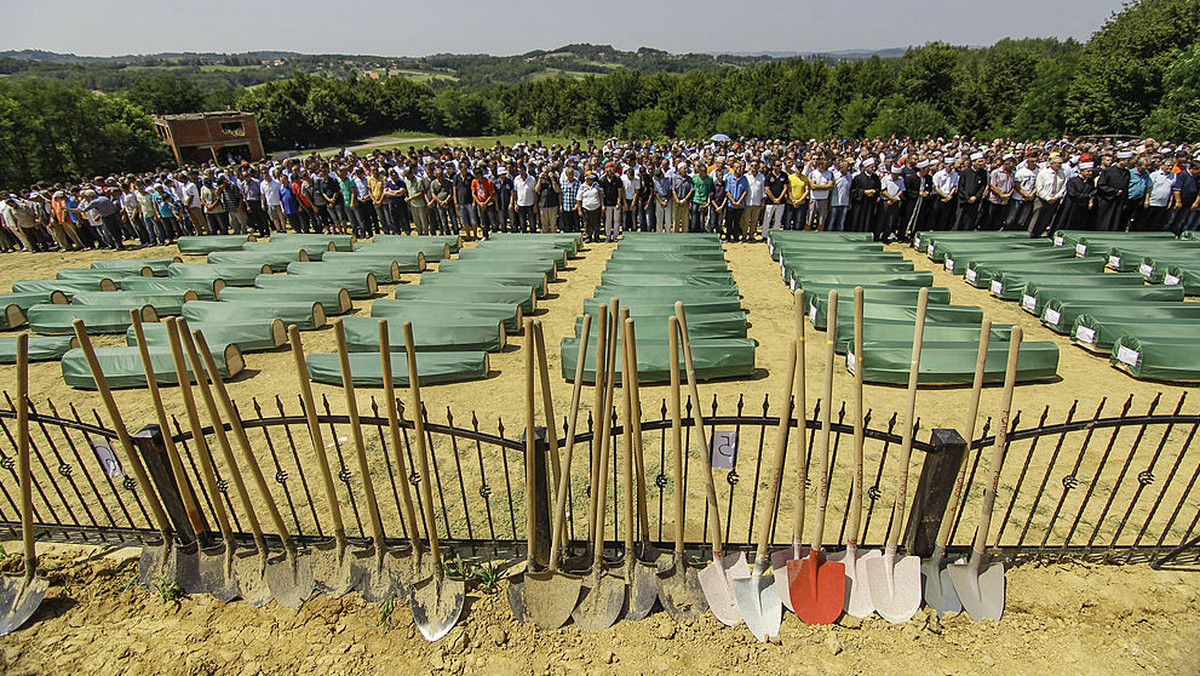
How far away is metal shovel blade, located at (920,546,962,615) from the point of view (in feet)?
14.7

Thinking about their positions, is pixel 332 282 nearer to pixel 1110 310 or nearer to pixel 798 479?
pixel 798 479

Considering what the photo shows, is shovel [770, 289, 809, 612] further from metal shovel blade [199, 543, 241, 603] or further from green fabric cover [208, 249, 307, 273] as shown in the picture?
green fabric cover [208, 249, 307, 273]

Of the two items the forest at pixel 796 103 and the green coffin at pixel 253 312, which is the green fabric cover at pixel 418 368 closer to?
the green coffin at pixel 253 312

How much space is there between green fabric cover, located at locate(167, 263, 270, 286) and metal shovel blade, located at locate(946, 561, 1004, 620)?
579 inches

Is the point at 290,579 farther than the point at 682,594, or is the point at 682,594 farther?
the point at 290,579

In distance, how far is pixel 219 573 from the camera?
4.84 meters

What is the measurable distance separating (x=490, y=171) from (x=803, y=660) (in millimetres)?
17891

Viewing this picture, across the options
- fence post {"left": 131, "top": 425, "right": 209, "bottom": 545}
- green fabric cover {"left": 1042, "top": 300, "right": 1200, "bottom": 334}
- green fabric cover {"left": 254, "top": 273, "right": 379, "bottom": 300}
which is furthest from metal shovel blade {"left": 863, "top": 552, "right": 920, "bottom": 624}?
green fabric cover {"left": 254, "top": 273, "right": 379, "bottom": 300}

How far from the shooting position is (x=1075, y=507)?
5785 mm

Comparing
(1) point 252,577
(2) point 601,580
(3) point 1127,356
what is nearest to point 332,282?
(1) point 252,577

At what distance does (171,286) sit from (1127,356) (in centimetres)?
1756

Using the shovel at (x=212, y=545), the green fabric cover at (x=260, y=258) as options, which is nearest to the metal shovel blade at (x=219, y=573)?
the shovel at (x=212, y=545)

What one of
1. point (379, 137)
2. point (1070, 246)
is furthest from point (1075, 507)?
point (379, 137)

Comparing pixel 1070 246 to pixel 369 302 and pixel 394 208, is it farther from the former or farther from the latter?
pixel 394 208
